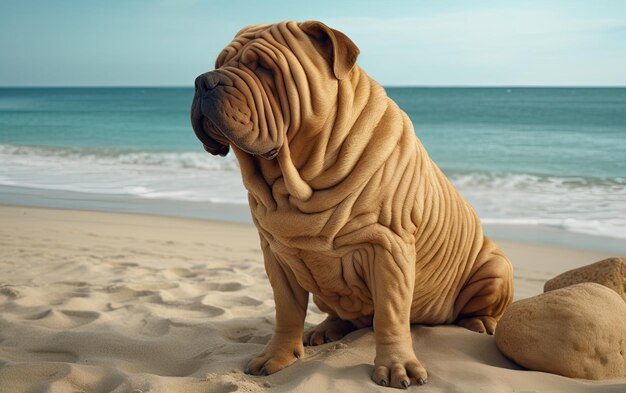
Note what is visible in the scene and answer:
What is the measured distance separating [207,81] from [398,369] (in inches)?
59.0

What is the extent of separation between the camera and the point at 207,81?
2.83 meters

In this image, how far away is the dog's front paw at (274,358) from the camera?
3.40 meters

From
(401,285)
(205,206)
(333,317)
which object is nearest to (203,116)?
(401,285)

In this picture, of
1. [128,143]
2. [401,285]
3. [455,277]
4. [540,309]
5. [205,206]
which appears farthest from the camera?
[128,143]

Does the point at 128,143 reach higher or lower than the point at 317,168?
lower

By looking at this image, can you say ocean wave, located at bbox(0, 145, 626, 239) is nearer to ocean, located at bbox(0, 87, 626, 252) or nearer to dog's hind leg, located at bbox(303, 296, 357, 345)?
ocean, located at bbox(0, 87, 626, 252)

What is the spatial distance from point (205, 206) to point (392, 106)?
691cm

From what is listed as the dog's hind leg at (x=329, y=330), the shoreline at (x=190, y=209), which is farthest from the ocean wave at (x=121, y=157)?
the dog's hind leg at (x=329, y=330)

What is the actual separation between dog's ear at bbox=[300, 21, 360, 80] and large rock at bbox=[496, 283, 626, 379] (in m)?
1.48

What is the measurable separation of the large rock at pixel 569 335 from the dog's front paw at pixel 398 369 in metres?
0.54

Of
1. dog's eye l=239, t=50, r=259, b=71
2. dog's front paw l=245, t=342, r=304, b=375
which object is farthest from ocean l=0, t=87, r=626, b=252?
dog's eye l=239, t=50, r=259, b=71

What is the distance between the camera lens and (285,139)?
2.95 metres

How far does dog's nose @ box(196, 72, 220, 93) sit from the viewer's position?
9.27 feet

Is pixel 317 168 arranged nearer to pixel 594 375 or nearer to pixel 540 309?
pixel 540 309
